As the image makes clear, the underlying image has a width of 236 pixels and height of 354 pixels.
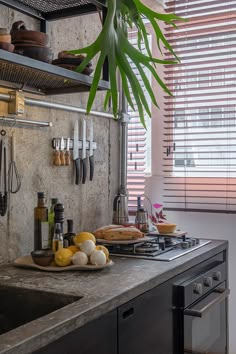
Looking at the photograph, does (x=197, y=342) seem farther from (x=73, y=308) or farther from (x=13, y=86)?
(x=13, y=86)

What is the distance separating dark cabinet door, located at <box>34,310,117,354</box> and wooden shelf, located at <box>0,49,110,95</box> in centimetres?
90

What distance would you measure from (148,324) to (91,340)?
0.41m

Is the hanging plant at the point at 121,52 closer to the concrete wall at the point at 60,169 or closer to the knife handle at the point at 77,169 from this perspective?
the concrete wall at the point at 60,169

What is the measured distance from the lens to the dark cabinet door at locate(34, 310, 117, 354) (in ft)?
4.03

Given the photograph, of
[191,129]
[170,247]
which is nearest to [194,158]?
[191,129]

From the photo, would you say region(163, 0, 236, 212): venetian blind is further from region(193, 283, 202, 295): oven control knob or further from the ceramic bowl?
the ceramic bowl

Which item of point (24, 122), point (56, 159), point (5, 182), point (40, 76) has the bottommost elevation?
point (5, 182)

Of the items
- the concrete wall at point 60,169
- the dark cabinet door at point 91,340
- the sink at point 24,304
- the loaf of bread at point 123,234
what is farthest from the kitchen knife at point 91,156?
the dark cabinet door at point 91,340

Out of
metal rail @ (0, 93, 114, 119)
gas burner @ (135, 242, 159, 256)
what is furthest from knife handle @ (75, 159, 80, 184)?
gas burner @ (135, 242, 159, 256)

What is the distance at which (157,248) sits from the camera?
2.24 m

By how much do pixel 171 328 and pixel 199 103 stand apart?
1.61 meters

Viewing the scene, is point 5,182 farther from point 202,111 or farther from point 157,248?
point 202,111

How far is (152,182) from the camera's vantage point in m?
3.22

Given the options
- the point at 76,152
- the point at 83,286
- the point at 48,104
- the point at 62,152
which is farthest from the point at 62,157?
the point at 83,286
